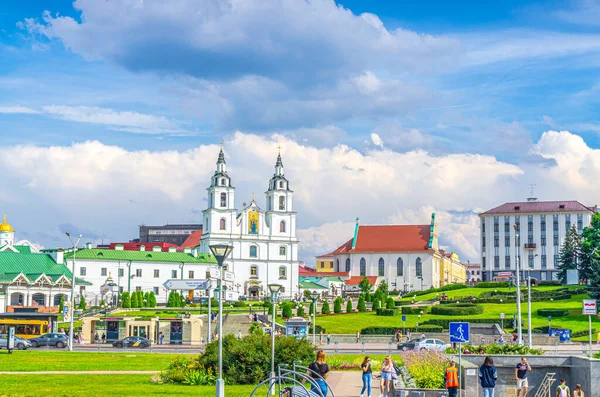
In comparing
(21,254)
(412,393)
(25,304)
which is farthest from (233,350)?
(21,254)

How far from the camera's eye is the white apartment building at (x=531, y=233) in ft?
458

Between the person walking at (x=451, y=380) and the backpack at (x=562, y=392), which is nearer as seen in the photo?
the person walking at (x=451, y=380)

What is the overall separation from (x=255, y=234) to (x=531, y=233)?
47.7 m

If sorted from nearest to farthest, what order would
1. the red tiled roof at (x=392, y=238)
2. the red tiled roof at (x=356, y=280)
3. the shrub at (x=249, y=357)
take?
the shrub at (x=249, y=357) < the red tiled roof at (x=356, y=280) < the red tiled roof at (x=392, y=238)

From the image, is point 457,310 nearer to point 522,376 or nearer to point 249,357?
point 249,357

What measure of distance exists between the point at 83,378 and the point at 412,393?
1382 centimetres

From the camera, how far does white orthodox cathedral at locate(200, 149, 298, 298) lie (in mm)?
132625

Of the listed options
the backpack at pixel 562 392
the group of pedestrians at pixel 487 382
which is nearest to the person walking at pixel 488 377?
the group of pedestrians at pixel 487 382

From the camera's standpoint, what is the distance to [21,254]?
107500mm

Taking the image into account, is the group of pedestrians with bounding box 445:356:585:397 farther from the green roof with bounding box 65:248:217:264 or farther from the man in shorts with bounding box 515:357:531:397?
the green roof with bounding box 65:248:217:264

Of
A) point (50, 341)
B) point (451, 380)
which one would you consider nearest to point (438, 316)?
point (50, 341)

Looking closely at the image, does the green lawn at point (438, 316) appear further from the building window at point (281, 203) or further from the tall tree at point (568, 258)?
the building window at point (281, 203)

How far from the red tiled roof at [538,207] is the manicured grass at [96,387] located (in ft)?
385

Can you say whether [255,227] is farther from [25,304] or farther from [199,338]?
[199,338]
